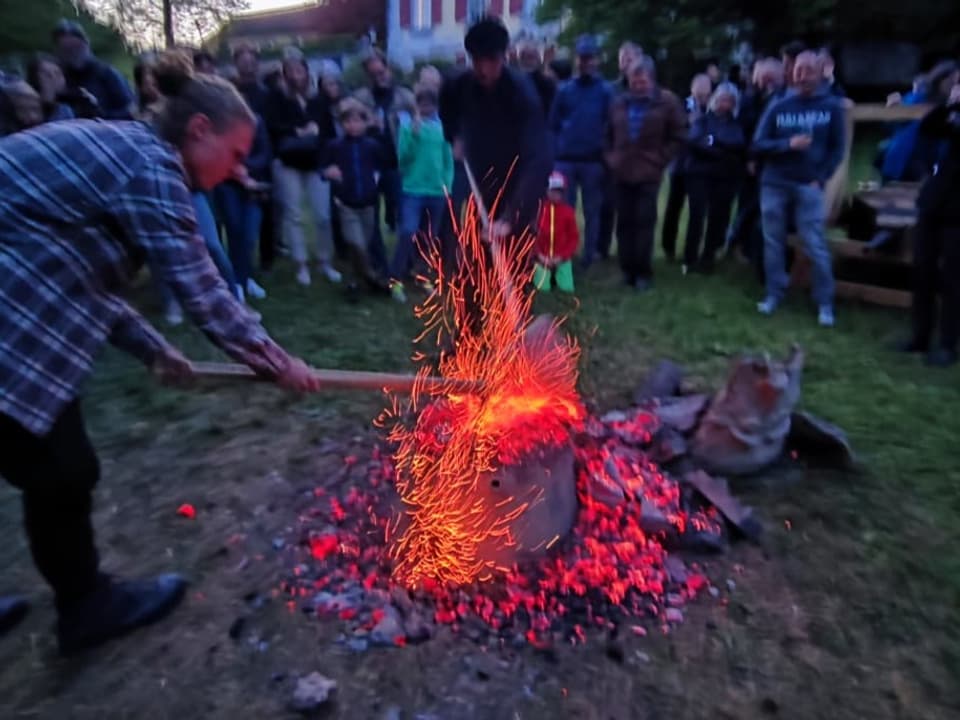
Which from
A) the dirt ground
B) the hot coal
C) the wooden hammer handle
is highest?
the wooden hammer handle

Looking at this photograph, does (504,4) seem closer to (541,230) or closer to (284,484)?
(541,230)

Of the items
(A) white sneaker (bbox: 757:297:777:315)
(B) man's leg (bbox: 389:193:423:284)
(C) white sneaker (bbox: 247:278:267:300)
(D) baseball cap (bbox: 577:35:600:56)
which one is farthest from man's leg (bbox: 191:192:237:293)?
(A) white sneaker (bbox: 757:297:777:315)

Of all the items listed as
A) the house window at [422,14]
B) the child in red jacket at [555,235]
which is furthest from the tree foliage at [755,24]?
the house window at [422,14]

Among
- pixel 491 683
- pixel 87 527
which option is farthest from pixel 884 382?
pixel 87 527

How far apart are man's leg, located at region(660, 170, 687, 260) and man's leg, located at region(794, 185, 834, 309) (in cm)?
214

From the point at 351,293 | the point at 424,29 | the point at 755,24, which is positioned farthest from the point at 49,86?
the point at 424,29

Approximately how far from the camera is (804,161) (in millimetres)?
6500

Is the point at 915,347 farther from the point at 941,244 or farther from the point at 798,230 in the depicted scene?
the point at 798,230

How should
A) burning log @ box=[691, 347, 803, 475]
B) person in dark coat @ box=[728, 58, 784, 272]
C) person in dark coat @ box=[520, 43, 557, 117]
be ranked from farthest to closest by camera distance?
person in dark coat @ box=[520, 43, 557, 117], person in dark coat @ box=[728, 58, 784, 272], burning log @ box=[691, 347, 803, 475]

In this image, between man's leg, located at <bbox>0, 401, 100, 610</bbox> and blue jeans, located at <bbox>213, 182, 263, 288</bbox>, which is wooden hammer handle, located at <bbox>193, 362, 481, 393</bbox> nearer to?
man's leg, located at <bbox>0, 401, 100, 610</bbox>

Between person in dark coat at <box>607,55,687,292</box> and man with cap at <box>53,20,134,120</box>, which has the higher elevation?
man with cap at <box>53,20,134,120</box>

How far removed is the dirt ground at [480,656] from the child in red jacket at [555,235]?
14.1 ft

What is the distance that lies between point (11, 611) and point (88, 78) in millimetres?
4784

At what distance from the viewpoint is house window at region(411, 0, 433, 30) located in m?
30.0
